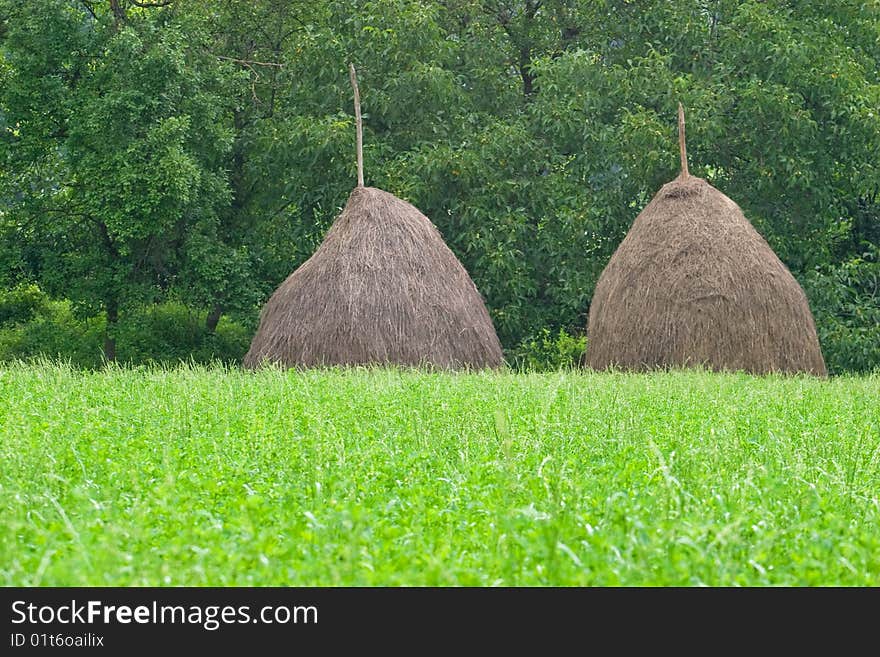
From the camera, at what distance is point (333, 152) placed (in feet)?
60.2

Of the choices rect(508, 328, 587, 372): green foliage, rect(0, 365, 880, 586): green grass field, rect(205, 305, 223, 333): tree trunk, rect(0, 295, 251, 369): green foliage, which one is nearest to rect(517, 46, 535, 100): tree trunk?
rect(508, 328, 587, 372): green foliage

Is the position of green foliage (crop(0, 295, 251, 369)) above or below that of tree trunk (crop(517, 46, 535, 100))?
below

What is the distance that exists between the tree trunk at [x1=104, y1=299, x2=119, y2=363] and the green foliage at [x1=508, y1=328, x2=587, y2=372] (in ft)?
20.5

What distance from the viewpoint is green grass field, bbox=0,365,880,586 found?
419 cm

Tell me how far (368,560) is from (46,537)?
1220 millimetres

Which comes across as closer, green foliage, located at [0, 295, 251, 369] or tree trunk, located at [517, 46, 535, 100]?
green foliage, located at [0, 295, 251, 369]

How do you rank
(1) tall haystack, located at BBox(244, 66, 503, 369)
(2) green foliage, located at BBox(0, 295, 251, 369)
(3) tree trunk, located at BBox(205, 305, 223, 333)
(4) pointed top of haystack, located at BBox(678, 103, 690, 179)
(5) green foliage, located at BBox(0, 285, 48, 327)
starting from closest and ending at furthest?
1. (1) tall haystack, located at BBox(244, 66, 503, 369)
2. (4) pointed top of haystack, located at BBox(678, 103, 690, 179)
3. (2) green foliage, located at BBox(0, 295, 251, 369)
4. (3) tree trunk, located at BBox(205, 305, 223, 333)
5. (5) green foliage, located at BBox(0, 285, 48, 327)

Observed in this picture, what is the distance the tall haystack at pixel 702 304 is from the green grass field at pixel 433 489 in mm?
4614

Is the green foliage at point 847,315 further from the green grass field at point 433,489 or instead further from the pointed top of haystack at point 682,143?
the green grass field at point 433,489

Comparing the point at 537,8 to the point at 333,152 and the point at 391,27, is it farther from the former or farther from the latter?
the point at 333,152

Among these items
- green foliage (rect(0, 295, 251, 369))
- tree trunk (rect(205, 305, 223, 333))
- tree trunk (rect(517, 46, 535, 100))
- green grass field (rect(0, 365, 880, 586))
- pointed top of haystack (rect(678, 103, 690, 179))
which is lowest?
green foliage (rect(0, 295, 251, 369))

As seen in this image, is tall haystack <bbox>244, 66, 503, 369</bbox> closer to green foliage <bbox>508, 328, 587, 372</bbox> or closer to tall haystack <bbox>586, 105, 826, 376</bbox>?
tall haystack <bbox>586, 105, 826, 376</bbox>

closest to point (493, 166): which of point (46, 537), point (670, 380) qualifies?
point (670, 380)

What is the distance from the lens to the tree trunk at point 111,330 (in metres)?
19.0
